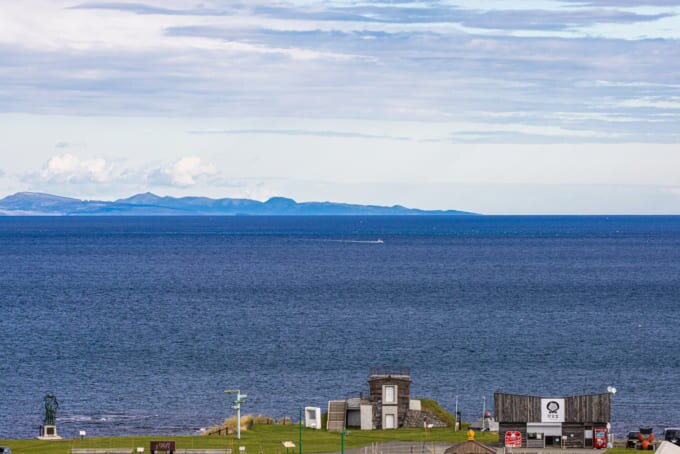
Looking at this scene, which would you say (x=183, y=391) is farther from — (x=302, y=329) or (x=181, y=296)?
(x=181, y=296)

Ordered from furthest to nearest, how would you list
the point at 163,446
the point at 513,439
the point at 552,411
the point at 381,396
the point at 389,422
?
1. the point at 389,422
2. the point at 381,396
3. the point at 552,411
4. the point at 513,439
5. the point at 163,446

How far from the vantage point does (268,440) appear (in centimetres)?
7100

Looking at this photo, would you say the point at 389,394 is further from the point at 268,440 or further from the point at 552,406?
the point at 552,406

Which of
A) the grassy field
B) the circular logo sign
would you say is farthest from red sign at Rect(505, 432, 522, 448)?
the circular logo sign

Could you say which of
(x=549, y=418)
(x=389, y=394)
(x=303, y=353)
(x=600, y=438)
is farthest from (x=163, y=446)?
(x=303, y=353)

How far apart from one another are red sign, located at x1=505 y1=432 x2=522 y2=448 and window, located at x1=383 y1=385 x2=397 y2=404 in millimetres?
10719

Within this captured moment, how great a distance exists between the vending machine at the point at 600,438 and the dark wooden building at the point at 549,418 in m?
0.31

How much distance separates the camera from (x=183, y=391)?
102688mm

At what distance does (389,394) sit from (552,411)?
1191 cm

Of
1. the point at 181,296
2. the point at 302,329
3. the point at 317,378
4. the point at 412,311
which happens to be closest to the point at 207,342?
the point at 302,329

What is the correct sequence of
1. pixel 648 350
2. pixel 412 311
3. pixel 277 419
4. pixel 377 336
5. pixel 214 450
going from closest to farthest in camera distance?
pixel 214 450, pixel 277 419, pixel 648 350, pixel 377 336, pixel 412 311

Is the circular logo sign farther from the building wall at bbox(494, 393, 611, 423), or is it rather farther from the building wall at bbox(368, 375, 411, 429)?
the building wall at bbox(368, 375, 411, 429)

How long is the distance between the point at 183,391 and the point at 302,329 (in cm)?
4568

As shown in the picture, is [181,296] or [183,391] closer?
[183,391]
